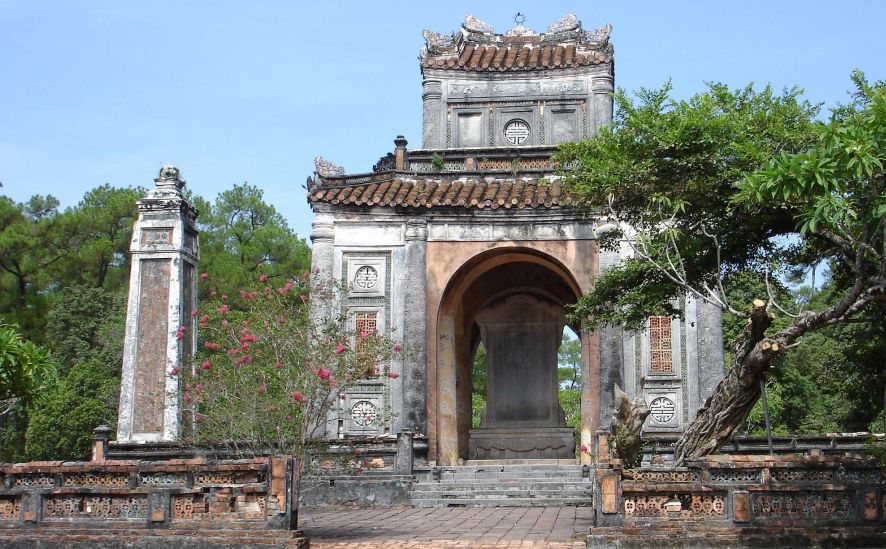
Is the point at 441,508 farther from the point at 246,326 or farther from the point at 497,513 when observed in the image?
the point at 246,326

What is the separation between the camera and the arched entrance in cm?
2258

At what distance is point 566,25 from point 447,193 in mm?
7773

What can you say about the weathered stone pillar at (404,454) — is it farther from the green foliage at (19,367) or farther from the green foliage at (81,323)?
the green foliage at (81,323)

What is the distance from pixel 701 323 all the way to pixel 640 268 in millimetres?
6328

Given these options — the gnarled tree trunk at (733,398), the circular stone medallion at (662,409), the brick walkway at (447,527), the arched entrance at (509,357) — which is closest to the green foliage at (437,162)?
the arched entrance at (509,357)

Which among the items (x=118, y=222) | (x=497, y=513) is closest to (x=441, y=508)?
(x=497, y=513)

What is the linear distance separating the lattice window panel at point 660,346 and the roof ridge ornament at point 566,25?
9543 mm

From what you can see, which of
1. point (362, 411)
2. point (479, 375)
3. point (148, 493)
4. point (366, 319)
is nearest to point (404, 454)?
point (362, 411)

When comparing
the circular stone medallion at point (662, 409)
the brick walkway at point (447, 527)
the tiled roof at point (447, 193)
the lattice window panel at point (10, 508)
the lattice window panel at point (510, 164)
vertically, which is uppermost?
the lattice window panel at point (510, 164)

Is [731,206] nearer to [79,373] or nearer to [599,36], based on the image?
[599,36]

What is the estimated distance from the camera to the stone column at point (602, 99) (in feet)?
78.5

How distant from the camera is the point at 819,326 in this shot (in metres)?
11.0

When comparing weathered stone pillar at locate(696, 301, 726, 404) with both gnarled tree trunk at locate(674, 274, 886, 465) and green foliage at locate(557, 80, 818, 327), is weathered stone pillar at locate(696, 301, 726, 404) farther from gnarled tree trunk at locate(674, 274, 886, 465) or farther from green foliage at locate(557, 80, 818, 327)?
gnarled tree trunk at locate(674, 274, 886, 465)

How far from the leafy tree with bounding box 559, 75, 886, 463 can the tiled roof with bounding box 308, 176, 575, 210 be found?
6.02m
